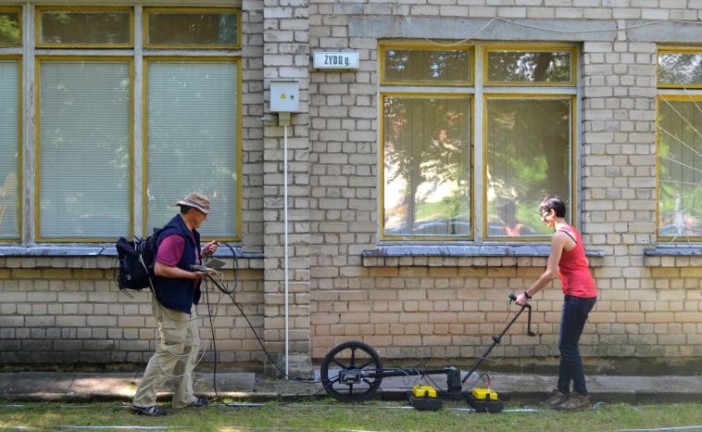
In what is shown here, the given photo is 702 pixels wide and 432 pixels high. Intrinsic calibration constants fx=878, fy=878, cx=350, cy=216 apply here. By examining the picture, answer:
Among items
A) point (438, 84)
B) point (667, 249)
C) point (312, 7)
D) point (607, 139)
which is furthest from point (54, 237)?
point (667, 249)

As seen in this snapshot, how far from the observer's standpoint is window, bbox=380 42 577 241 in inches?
355

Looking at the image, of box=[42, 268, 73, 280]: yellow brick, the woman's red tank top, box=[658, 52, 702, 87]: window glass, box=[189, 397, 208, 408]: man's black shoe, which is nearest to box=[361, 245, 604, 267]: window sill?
the woman's red tank top

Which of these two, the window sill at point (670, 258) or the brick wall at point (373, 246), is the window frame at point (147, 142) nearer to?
the brick wall at point (373, 246)

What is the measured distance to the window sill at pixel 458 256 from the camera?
28.5ft

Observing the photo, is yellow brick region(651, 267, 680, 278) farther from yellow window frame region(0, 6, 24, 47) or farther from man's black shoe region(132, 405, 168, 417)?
yellow window frame region(0, 6, 24, 47)

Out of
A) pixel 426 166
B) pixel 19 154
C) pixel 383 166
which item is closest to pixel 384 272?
pixel 383 166

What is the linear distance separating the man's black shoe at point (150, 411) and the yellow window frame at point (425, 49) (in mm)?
3904

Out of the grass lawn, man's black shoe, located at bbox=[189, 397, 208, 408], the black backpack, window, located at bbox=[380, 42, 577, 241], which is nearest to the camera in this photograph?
the grass lawn

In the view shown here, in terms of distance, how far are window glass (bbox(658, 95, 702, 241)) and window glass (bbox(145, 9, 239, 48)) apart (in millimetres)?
4507

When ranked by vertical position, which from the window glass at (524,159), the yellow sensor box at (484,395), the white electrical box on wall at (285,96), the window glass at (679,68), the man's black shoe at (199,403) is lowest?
the man's black shoe at (199,403)

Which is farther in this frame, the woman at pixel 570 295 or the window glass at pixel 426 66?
the window glass at pixel 426 66

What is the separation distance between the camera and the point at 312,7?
8.71 meters

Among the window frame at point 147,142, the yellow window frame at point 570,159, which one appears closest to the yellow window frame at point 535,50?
the yellow window frame at point 570,159

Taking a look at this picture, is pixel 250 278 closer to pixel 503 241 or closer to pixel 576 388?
pixel 503 241
